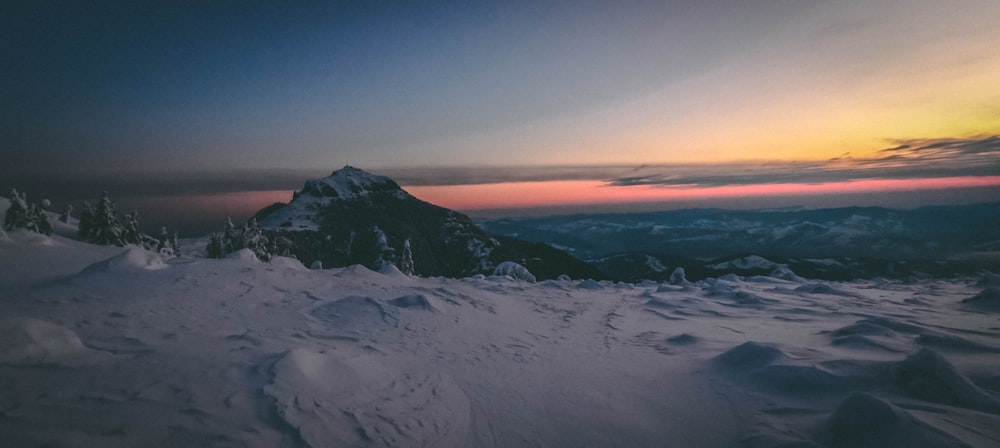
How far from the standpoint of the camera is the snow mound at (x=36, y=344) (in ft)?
23.6

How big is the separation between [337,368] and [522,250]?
16812cm

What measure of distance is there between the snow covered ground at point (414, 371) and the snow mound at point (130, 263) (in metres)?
0.09

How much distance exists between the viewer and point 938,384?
870 centimetres

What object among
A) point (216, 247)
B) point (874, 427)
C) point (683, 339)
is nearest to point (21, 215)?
point (216, 247)

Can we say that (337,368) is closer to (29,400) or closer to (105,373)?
(105,373)

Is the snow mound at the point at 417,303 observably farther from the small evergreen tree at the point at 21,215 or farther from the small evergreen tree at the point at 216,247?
the small evergreen tree at the point at 216,247

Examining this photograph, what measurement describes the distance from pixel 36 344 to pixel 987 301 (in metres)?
38.1

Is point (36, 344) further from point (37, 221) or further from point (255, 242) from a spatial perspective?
point (255, 242)

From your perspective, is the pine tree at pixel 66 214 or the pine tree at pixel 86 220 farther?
the pine tree at pixel 66 214

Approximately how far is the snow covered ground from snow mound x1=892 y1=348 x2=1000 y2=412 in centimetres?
4

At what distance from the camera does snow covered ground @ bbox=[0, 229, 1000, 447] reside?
6758mm

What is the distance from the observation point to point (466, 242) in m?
188

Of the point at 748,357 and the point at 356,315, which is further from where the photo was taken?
the point at 356,315

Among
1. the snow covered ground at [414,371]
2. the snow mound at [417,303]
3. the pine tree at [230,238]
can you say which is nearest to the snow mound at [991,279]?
the snow covered ground at [414,371]
